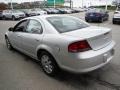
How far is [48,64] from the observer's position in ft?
13.8

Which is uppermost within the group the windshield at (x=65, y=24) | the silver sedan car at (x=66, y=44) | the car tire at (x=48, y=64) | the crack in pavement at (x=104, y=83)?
the windshield at (x=65, y=24)

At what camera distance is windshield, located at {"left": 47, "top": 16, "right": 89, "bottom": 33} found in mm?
4155

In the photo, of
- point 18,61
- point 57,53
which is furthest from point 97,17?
point 57,53

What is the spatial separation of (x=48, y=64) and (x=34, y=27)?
1.19 m

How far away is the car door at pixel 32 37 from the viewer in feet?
14.4

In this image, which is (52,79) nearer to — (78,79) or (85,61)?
(78,79)

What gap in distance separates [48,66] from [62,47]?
0.89 metres

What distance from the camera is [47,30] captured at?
413 centimetres

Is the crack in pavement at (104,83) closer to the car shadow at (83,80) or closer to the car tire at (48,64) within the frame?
the car shadow at (83,80)

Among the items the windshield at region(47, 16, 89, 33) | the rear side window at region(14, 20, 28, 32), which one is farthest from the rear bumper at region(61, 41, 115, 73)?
the rear side window at region(14, 20, 28, 32)

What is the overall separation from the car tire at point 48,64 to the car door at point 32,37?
346 mm

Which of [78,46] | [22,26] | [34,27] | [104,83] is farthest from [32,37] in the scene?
[104,83]

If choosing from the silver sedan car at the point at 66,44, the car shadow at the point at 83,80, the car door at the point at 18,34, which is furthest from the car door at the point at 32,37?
the car shadow at the point at 83,80

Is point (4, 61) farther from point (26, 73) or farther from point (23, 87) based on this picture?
point (23, 87)
